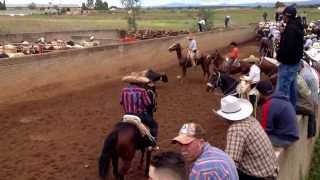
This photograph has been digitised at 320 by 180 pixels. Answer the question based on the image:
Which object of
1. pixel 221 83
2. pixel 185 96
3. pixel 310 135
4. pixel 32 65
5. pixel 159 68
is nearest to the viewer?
pixel 310 135

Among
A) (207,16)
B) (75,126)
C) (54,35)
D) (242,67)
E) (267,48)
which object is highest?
(207,16)

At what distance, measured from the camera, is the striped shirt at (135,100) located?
9.75 metres

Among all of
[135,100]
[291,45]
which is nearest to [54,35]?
[135,100]

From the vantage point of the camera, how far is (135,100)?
31.9ft

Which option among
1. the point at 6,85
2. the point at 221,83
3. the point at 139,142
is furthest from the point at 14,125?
the point at 139,142

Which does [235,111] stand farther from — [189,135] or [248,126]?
[189,135]

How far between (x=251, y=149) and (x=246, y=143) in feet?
0.36

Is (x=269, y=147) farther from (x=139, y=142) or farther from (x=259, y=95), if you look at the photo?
(x=259, y=95)

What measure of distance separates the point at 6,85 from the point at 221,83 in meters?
6.59

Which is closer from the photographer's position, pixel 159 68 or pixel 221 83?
pixel 221 83

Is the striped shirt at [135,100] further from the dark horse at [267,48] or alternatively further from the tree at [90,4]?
the tree at [90,4]

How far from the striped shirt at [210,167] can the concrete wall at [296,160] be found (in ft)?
8.22

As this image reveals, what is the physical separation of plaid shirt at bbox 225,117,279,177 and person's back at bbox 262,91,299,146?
1.26 meters

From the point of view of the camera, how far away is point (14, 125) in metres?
14.4
